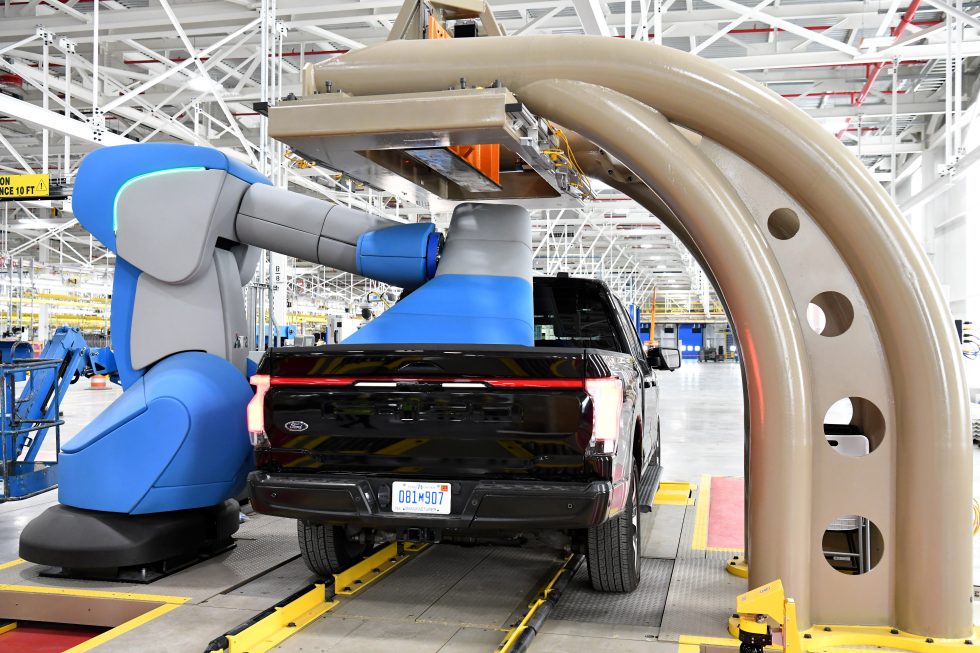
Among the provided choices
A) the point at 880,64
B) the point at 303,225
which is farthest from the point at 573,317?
the point at 880,64

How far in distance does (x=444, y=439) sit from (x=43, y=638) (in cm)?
237

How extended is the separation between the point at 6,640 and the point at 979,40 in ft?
41.2

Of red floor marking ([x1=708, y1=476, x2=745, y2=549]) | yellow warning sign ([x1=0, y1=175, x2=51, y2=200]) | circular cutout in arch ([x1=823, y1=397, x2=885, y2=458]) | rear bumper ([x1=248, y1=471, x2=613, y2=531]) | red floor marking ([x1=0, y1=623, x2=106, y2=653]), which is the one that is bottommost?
red floor marking ([x1=0, y1=623, x2=106, y2=653])

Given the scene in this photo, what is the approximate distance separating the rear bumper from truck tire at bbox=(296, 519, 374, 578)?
780 millimetres

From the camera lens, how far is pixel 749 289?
367 centimetres

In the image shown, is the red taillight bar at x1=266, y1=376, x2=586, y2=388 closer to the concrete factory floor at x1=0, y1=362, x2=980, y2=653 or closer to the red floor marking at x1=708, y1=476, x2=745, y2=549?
the concrete factory floor at x1=0, y1=362, x2=980, y2=653

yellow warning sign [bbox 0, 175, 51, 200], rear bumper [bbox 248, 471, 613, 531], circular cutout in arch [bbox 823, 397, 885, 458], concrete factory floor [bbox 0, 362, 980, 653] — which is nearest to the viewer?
rear bumper [bbox 248, 471, 613, 531]

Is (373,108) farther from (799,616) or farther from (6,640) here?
(6,640)

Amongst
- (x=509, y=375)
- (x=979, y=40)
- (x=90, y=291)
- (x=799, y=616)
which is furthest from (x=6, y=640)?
(x=90, y=291)

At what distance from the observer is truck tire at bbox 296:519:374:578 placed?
14.6ft

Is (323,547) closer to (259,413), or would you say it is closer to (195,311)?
(259,413)

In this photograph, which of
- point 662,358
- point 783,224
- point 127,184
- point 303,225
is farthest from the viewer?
point 662,358

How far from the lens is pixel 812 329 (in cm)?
374

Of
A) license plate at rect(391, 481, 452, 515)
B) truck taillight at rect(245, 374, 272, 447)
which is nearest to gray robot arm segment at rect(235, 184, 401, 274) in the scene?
truck taillight at rect(245, 374, 272, 447)
